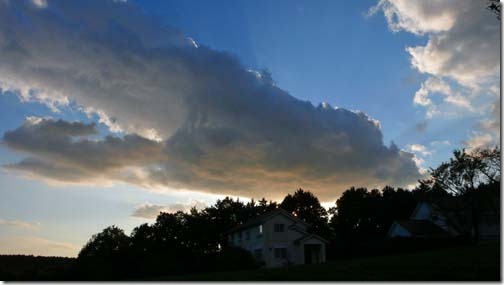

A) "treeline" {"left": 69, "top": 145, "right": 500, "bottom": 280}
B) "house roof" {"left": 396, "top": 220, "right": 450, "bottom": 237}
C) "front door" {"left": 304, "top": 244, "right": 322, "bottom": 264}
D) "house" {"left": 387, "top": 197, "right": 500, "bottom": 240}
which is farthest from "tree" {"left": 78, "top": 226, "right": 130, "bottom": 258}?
"house" {"left": 387, "top": 197, "right": 500, "bottom": 240}

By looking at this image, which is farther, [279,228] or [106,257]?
[279,228]

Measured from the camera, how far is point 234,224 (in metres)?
70.6

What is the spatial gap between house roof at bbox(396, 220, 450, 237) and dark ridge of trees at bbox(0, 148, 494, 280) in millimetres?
3895

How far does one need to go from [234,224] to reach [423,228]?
88.1ft

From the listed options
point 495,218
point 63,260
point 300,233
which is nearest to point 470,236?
point 495,218

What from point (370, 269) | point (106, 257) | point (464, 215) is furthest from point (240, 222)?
point (370, 269)

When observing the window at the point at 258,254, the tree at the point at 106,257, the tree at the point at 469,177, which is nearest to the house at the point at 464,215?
the tree at the point at 469,177

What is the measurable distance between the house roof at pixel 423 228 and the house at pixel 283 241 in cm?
1025

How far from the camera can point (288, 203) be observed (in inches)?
3391

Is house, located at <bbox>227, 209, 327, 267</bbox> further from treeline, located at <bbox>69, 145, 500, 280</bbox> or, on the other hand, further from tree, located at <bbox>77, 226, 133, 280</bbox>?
tree, located at <bbox>77, 226, 133, 280</bbox>

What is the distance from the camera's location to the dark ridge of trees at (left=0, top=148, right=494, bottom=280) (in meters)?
40.0

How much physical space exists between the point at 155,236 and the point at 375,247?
31.9 meters

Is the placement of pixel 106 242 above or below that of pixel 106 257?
above

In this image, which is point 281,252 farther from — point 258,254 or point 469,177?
point 469,177
